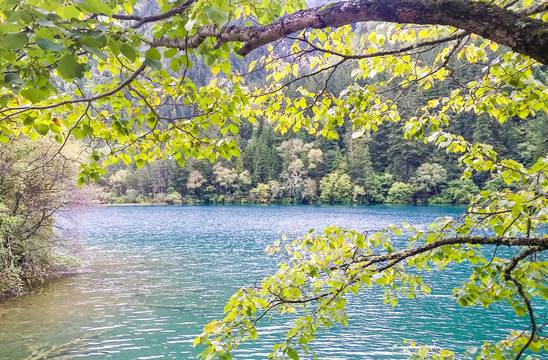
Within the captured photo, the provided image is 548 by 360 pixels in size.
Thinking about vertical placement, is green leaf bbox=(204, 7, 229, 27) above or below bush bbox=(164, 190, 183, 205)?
above

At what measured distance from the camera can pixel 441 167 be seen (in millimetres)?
69000

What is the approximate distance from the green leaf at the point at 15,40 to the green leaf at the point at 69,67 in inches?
5.7

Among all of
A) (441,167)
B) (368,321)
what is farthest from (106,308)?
(441,167)

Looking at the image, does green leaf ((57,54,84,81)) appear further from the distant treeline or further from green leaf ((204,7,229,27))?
the distant treeline

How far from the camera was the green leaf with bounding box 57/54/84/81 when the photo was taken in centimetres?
142

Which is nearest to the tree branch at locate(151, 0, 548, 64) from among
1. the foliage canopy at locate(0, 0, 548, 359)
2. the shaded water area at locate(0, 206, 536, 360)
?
the foliage canopy at locate(0, 0, 548, 359)

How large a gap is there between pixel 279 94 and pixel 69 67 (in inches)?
89.2

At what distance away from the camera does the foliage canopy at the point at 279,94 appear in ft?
5.36

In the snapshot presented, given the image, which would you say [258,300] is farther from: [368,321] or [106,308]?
[106,308]

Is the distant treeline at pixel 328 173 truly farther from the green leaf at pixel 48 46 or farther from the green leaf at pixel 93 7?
the green leaf at pixel 48 46

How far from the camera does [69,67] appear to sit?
1.45 metres

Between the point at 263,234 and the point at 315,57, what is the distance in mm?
32420

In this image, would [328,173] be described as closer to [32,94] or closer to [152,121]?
[152,121]

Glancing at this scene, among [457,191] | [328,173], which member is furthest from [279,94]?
[328,173]
